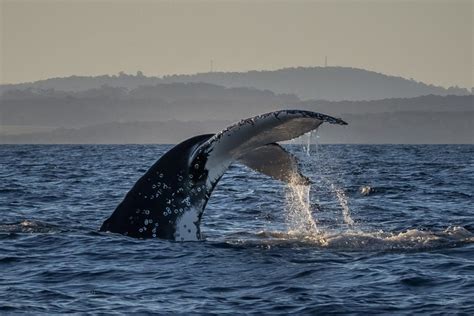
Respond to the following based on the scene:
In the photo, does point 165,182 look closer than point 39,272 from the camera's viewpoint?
Yes

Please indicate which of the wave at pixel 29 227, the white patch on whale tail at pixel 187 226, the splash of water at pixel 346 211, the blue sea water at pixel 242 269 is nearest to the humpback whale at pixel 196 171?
the white patch on whale tail at pixel 187 226

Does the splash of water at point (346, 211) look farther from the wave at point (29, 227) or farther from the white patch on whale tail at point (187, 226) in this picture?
the white patch on whale tail at point (187, 226)

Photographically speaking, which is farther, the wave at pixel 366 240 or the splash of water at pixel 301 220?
the wave at pixel 366 240

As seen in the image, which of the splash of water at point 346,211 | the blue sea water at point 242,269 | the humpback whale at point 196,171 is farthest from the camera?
the splash of water at point 346,211

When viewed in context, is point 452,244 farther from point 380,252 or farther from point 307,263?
point 307,263

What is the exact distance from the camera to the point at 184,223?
11.7 metres

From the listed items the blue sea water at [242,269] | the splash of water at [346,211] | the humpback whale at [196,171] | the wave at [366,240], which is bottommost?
the splash of water at [346,211]

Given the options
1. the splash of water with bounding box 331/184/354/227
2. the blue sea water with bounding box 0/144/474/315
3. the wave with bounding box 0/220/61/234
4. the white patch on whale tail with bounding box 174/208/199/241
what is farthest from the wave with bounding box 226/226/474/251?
the splash of water with bounding box 331/184/354/227

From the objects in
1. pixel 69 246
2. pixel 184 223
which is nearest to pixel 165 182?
pixel 184 223

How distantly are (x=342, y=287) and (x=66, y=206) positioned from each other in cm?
1331

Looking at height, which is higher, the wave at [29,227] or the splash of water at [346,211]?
the wave at [29,227]

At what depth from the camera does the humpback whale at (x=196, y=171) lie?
1110 centimetres

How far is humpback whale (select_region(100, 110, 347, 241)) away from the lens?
36.4 feet

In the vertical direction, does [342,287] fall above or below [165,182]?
below
